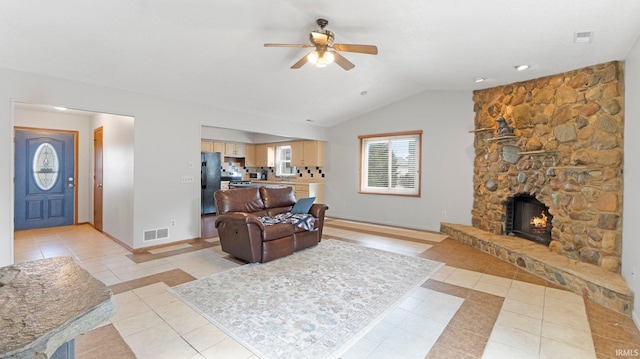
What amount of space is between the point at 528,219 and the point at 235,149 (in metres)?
7.48

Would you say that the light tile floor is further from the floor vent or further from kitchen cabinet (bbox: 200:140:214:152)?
kitchen cabinet (bbox: 200:140:214:152)

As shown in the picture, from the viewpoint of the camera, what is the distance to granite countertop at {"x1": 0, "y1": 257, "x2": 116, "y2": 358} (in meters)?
0.88

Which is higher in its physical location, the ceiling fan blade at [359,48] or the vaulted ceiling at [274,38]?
the vaulted ceiling at [274,38]

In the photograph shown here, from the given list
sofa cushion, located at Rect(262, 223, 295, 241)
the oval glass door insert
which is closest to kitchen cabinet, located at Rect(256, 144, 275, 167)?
the oval glass door insert

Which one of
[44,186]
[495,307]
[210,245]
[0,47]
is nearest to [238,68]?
[0,47]

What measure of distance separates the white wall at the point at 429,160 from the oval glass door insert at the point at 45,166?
6.39 meters

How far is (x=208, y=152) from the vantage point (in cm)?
781

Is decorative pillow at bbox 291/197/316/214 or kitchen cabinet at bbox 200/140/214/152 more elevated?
kitchen cabinet at bbox 200/140/214/152

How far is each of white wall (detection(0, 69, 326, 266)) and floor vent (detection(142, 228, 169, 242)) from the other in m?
0.06

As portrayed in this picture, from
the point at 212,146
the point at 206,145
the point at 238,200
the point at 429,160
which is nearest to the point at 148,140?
the point at 238,200

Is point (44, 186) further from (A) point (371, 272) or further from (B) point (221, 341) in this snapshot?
(A) point (371, 272)

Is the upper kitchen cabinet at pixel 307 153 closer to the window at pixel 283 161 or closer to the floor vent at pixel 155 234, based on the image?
the window at pixel 283 161

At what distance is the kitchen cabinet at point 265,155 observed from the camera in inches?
343

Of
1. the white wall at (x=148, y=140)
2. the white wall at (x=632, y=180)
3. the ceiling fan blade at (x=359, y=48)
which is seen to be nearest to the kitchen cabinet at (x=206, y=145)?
the white wall at (x=148, y=140)
